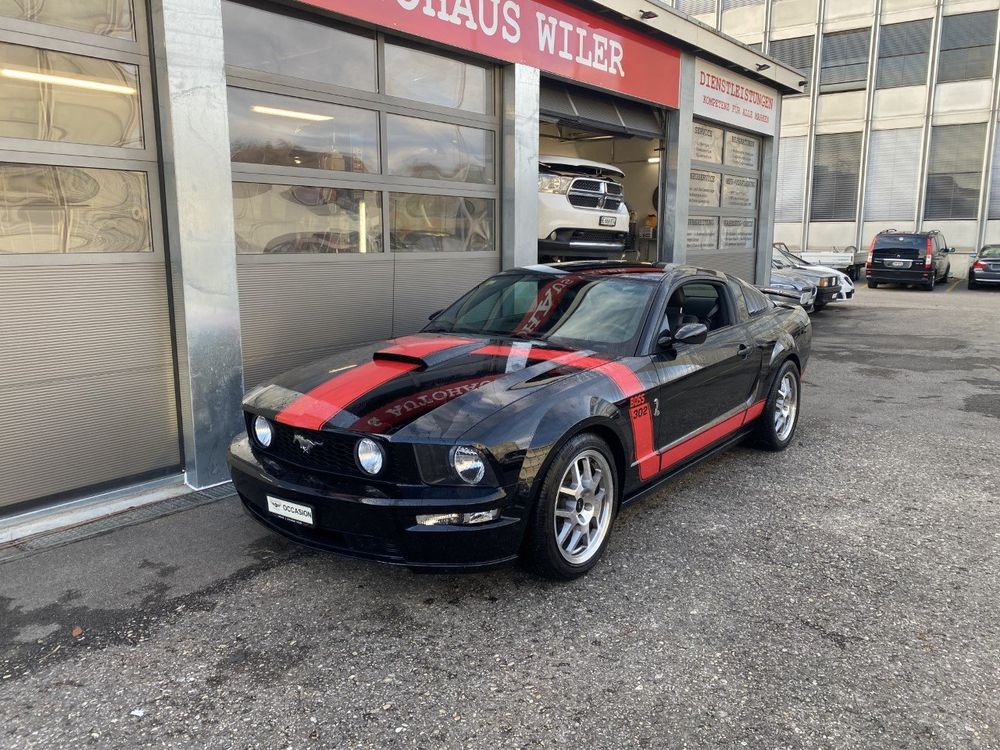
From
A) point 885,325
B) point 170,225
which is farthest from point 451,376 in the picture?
point 885,325

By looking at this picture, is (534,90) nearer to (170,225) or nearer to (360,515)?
(170,225)

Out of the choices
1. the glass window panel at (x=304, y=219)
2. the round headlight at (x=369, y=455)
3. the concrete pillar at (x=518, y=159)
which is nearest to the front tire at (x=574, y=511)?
the round headlight at (x=369, y=455)

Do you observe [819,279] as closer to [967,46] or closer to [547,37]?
[547,37]

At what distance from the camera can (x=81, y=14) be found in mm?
4520

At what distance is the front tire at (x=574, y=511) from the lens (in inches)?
128

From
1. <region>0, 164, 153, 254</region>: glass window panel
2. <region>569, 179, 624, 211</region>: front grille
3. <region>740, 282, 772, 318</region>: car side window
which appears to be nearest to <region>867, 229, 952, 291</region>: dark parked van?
<region>569, 179, 624, 211</region>: front grille

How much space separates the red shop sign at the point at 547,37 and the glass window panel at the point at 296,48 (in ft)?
0.79

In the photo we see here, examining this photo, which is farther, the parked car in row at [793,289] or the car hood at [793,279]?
the car hood at [793,279]

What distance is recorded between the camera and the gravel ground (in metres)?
2.52

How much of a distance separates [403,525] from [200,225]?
297 cm

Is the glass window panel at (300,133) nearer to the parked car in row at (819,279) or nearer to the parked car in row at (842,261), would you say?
the parked car in row at (819,279)

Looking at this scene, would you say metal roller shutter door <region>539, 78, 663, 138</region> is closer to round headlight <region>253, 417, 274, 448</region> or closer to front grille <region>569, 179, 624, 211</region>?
front grille <region>569, 179, 624, 211</region>

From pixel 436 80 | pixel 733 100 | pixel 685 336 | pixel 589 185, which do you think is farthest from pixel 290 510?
pixel 733 100

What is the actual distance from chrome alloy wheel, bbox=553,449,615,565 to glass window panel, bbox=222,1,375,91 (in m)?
3.99
